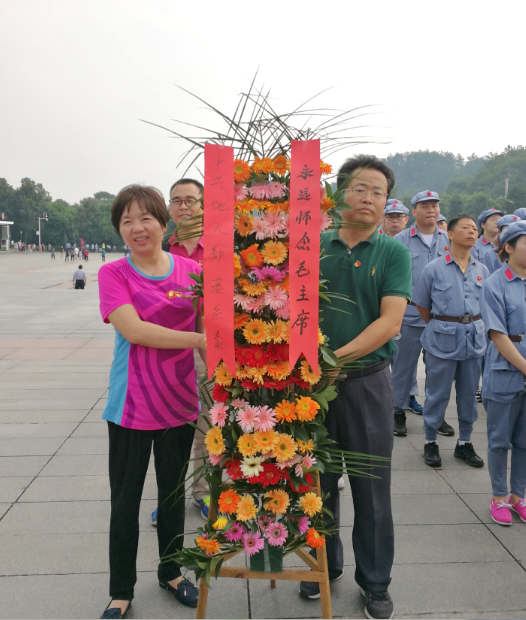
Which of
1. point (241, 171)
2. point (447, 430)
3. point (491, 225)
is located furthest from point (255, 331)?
point (491, 225)

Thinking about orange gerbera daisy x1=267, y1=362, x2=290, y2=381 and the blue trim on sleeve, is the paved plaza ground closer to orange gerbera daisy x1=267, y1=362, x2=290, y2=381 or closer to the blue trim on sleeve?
the blue trim on sleeve

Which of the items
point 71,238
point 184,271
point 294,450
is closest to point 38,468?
point 184,271

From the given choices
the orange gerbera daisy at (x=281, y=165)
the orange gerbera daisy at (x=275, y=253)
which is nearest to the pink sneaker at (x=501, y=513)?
the orange gerbera daisy at (x=275, y=253)

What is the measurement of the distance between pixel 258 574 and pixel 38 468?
86.2 inches

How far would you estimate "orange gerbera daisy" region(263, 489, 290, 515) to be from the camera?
72.2 inches

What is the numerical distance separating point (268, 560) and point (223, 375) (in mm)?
679

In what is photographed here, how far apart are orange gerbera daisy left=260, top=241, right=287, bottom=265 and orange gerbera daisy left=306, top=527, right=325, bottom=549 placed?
3.03 ft

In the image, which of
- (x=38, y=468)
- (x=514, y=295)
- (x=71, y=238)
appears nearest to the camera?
(x=514, y=295)

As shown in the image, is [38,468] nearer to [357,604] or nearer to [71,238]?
[357,604]

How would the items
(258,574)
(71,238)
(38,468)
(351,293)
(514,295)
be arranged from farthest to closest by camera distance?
1. (71,238)
2. (38,468)
3. (514,295)
4. (351,293)
5. (258,574)

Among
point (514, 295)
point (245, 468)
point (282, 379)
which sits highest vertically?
point (514, 295)

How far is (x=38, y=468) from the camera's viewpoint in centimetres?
359

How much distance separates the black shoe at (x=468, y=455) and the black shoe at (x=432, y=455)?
201 mm

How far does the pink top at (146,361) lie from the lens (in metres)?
2.09
